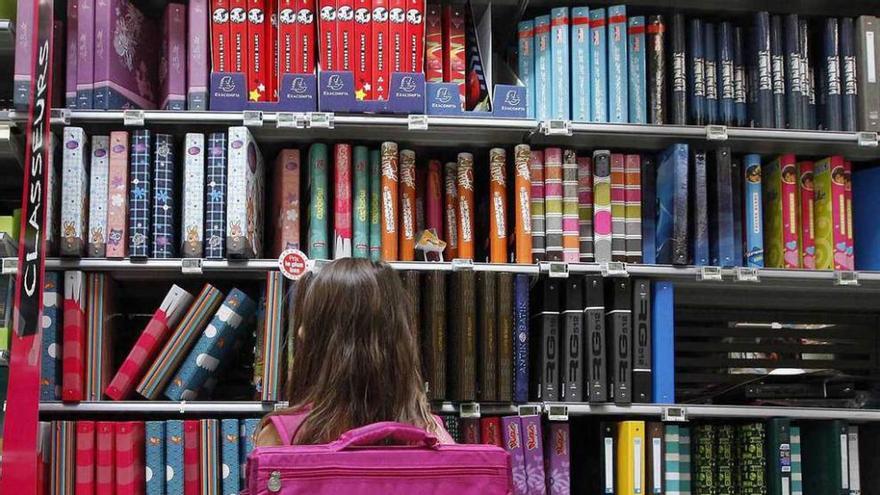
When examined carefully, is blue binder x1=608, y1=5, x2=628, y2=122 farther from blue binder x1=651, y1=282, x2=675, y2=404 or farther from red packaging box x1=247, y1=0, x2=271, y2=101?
red packaging box x1=247, y1=0, x2=271, y2=101

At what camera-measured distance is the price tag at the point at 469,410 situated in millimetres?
3455

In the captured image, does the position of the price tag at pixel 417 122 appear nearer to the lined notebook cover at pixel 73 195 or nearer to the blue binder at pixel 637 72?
the blue binder at pixel 637 72

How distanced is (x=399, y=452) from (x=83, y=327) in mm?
1917

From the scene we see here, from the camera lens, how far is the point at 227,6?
3.59m

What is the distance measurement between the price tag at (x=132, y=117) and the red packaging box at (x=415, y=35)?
0.82 meters

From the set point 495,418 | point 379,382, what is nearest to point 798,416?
point 495,418

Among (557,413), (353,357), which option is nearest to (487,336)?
(557,413)

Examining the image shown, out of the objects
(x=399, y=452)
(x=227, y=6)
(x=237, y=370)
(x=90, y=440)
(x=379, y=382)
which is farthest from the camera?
(x=237, y=370)

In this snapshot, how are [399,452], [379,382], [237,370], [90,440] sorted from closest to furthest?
[399,452], [379,382], [90,440], [237,370]

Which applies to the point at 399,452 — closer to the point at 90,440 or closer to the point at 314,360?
the point at 314,360

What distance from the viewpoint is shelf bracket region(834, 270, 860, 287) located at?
3.66 m

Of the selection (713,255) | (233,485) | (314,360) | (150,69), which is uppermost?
(150,69)

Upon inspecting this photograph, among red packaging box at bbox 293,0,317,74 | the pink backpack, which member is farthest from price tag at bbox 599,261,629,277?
the pink backpack

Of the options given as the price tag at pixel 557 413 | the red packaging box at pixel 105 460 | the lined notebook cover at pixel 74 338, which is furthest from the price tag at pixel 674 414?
the lined notebook cover at pixel 74 338
